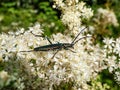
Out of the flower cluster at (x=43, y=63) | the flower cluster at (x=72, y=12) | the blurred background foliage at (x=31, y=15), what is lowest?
the flower cluster at (x=43, y=63)

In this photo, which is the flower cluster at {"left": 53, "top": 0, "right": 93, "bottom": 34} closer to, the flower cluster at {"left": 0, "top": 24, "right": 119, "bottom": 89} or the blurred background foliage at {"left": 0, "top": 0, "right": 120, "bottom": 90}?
the flower cluster at {"left": 0, "top": 24, "right": 119, "bottom": 89}

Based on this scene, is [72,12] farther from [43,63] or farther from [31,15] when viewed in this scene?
[31,15]

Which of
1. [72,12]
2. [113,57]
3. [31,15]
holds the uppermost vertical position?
[31,15]

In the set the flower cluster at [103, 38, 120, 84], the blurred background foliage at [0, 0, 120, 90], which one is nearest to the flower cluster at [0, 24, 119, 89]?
the flower cluster at [103, 38, 120, 84]

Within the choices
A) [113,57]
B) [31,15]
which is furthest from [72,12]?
[31,15]

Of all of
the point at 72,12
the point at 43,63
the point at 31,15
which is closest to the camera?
the point at 43,63

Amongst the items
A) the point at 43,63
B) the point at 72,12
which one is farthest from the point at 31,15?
the point at 43,63

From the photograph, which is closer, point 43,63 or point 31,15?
point 43,63

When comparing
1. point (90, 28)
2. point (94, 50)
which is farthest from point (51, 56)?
point (90, 28)

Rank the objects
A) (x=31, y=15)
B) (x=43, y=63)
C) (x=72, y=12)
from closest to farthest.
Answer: (x=43, y=63)
(x=72, y=12)
(x=31, y=15)

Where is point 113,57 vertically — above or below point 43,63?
above

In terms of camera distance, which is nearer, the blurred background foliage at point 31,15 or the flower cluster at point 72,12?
the flower cluster at point 72,12

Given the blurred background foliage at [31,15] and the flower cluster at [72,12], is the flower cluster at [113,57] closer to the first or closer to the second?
the flower cluster at [72,12]

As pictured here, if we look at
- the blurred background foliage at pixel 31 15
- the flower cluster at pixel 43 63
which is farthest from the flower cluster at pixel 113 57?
the blurred background foliage at pixel 31 15
